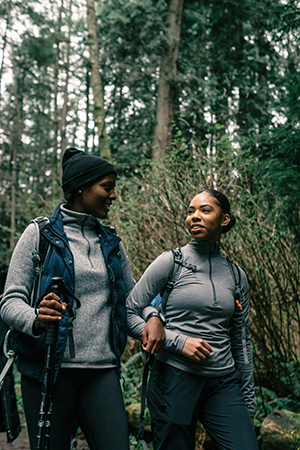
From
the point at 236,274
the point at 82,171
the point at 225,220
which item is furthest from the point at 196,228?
the point at 82,171

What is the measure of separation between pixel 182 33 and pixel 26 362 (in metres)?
14.0

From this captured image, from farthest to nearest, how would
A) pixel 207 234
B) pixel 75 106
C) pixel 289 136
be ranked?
1. pixel 75 106
2. pixel 289 136
3. pixel 207 234

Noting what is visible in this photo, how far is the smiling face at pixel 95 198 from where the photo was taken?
8.35 feet

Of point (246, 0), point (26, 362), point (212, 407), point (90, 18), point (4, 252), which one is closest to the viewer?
point (26, 362)

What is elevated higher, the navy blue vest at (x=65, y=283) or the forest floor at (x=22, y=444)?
the navy blue vest at (x=65, y=283)

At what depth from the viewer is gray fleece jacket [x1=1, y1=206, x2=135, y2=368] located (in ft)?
7.20

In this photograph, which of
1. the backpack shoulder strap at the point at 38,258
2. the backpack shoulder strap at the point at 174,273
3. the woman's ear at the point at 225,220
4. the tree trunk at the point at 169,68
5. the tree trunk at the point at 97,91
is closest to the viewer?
the backpack shoulder strap at the point at 38,258

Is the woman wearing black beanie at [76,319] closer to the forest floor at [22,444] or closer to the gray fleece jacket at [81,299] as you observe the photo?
the gray fleece jacket at [81,299]

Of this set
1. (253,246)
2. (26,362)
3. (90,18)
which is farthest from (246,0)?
(26,362)

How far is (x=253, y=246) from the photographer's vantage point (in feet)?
17.0

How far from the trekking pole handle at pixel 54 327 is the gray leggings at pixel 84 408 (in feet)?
0.78

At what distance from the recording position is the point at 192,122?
13.7 m

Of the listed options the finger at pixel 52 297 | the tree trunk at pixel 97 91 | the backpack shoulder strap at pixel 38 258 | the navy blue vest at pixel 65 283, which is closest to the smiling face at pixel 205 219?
the navy blue vest at pixel 65 283

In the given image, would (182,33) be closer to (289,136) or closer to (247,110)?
(247,110)
